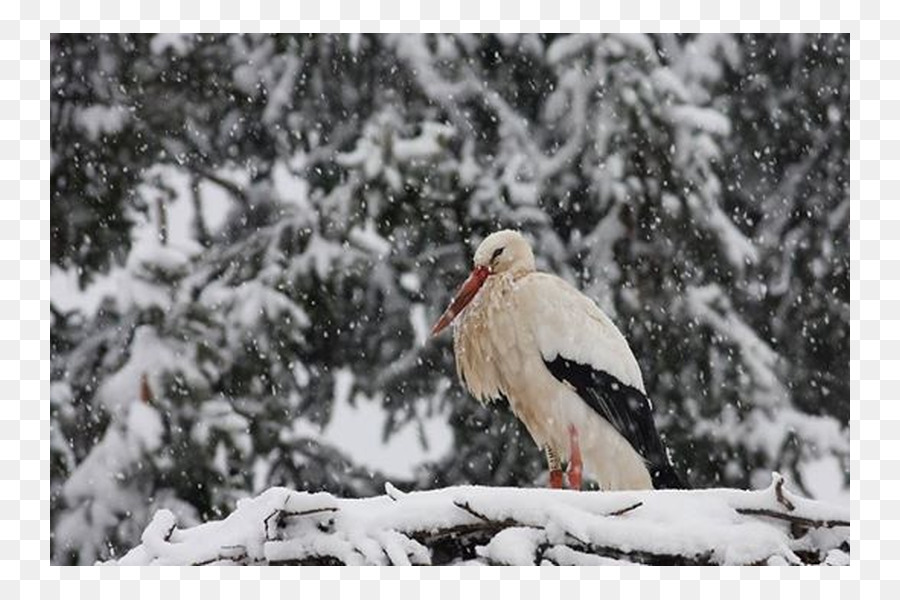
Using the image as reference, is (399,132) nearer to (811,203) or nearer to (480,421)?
(480,421)

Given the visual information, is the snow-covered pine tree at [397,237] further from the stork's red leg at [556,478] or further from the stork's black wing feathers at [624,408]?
the stork's red leg at [556,478]

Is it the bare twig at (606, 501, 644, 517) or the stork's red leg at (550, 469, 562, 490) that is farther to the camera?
the stork's red leg at (550, 469, 562, 490)

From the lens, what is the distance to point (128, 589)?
3.42 metres

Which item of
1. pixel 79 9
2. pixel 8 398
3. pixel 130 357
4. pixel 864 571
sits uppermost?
pixel 79 9

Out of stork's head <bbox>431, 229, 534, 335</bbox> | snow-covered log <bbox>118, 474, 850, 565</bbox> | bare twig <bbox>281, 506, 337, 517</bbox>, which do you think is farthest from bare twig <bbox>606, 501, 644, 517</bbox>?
stork's head <bbox>431, 229, 534, 335</bbox>

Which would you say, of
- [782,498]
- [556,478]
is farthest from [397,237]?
[782,498]

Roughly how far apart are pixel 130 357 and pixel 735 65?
201 centimetres

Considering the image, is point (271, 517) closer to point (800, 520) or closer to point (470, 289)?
point (800, 520)

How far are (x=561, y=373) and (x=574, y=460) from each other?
8.5 inches

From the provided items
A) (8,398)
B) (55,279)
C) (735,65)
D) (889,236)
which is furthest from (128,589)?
(735,65)

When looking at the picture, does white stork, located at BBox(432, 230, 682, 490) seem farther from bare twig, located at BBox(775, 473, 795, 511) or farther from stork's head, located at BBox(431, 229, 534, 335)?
bare twig, located at BBox(775, 473, 795, 511)

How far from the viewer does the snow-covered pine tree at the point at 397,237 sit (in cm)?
507

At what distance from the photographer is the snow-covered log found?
3.06 meters

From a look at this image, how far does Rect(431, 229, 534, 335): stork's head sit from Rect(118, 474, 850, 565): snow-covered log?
1.25 m
